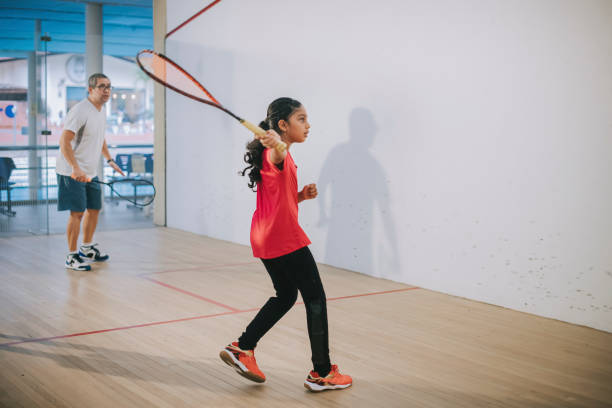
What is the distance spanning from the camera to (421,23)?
397 centimetres

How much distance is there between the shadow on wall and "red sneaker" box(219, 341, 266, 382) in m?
2.00

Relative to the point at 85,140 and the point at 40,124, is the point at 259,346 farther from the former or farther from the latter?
the point at 40,124

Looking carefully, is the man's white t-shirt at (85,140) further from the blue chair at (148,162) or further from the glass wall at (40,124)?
the blue chair at (148,162)

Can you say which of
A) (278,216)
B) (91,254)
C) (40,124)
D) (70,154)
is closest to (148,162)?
(40,124)

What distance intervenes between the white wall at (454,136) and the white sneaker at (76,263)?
1.51m

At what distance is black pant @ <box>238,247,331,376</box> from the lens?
2289 millimetres

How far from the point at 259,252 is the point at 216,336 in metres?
0.86

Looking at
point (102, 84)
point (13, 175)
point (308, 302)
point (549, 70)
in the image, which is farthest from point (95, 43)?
point (308, 302)

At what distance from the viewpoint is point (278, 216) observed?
2.26 metres

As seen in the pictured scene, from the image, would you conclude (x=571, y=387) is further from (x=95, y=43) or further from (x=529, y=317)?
(x=95, y=43)

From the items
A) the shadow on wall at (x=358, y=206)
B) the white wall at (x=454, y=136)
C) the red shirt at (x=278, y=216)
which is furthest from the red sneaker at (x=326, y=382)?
the shadow on wall at (x=358, y=206)

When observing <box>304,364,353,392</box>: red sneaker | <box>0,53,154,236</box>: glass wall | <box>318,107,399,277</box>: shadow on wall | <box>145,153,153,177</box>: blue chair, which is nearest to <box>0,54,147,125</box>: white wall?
<box>0,53,154,236</box>: glass wall

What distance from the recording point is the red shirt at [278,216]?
88.4 inches

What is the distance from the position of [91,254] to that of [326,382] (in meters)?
2.86
